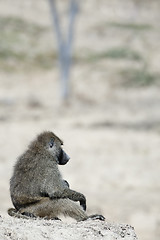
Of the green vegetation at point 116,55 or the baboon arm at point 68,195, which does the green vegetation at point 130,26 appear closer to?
the green vegetation at point 116,55

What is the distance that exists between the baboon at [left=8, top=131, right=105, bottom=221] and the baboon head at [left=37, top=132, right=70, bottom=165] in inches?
8.2

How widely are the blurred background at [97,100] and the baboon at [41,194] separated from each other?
649 cm

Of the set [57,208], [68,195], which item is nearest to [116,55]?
[68,195]

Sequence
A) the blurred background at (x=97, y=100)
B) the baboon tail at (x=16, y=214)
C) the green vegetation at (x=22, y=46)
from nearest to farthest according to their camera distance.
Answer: the baboon tail at (x=16, y=214) → the blurred background at (x=97, y=100) → the green vegetation at (x=22, y=46)

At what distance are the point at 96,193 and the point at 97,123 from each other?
6837 millimetres

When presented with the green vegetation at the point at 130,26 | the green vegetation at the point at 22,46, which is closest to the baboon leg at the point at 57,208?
the green vegetation at the point at 22,46

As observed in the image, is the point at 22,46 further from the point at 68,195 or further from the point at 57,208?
the point at 57,208

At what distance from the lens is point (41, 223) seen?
19.0 feet

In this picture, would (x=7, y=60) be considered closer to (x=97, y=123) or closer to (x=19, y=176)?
(x=97, y=123)

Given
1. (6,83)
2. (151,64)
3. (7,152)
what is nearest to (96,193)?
(7,152)

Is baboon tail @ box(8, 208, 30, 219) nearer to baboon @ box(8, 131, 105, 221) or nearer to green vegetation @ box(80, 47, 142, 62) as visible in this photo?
baboon @ box(8, 131, 105, 221)

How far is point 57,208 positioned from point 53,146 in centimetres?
78

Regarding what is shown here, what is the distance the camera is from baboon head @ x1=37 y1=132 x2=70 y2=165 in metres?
6.71

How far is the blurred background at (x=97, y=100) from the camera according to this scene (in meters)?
15.3
